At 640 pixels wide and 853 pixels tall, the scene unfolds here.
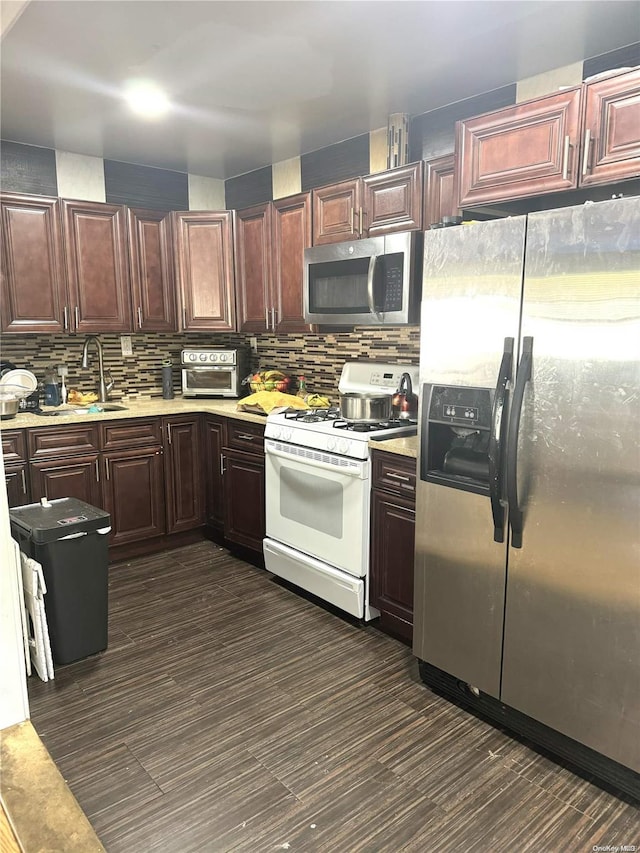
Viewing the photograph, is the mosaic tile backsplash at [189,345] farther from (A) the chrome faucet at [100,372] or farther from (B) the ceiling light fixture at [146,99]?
(B) the ceiling light fixture at [146,99]

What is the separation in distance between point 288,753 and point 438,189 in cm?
247

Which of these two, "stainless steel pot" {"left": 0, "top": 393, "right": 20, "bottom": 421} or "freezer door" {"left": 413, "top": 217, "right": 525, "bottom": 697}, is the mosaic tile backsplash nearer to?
"stainless steel pot" {"left": 0, "top": 393, "right": 20, "bottom": 421}

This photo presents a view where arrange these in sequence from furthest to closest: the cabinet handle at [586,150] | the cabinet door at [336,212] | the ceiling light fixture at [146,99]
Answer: the cabinet door at [336,212], the ceiling light fixture at [146,99], the cabinet handle at [586,150]

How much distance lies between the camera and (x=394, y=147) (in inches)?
128

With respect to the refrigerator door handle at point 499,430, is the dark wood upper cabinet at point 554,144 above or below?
above

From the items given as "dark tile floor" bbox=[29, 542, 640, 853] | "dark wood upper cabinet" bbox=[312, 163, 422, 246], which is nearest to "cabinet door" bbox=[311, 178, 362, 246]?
"dark wood upper cabinet" bbox=[312, 163, 422, 246]

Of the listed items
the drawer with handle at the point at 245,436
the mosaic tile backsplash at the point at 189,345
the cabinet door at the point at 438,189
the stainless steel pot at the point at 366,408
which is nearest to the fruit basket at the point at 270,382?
the mosaic tile backsplash at the point at 189,345

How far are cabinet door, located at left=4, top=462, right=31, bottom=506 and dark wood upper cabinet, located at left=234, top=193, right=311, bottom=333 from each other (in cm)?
166

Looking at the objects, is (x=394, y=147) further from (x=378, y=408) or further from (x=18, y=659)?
(x=18, y=659)

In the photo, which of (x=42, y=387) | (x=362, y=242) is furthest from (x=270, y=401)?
(x=42, y=387)

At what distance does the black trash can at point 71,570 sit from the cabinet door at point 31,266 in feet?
4.71

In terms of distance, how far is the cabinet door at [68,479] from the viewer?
3.49 m

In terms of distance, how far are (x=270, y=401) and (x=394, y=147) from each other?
1.56 meters

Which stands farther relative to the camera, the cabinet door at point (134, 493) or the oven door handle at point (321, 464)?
the cabinet door at point (134, 493)
